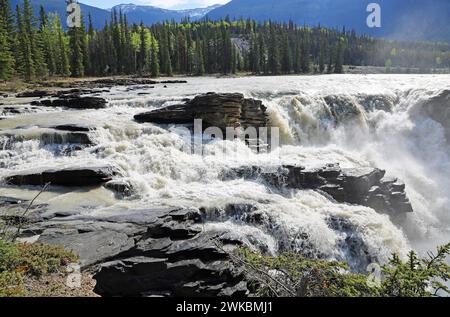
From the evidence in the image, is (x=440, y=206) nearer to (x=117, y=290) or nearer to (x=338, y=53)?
(x=117, y=290)

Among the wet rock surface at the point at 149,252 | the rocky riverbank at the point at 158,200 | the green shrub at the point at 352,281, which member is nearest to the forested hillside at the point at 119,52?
the rocky riverbank at the point at 158,200

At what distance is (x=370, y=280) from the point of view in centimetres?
562

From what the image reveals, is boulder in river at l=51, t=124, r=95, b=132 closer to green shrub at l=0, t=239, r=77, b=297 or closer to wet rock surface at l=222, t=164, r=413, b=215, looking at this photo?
wet rock surface at l=222, t=164, r=413, b=215

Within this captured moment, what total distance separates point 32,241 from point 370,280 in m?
9.57

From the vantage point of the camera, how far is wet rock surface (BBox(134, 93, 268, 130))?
25.7m

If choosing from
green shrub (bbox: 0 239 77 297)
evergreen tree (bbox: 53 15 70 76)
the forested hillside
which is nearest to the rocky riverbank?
green shrub (bbox: 0 239 77 297)

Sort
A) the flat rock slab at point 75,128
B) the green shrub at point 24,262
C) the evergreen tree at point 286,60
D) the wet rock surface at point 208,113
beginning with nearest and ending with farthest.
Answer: the green shrub at point 24,262
the flat rock slab at point 75,128
the wet rock surface at point 208,113
the evergreen tree at point 286,60

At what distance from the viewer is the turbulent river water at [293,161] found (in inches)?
599

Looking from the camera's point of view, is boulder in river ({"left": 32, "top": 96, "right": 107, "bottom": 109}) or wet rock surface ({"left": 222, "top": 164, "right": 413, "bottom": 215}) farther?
boulder in river ({"left": 32, "top": 96, "right": 107, "bottom": 109})

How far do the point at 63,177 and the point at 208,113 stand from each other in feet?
37.0

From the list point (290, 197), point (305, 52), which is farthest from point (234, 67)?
point (290, 197)

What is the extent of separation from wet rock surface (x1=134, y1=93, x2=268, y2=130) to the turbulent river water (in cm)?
149

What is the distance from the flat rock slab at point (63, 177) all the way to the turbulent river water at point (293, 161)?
0.54 metres

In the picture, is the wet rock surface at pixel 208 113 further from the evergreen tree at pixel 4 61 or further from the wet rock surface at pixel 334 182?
the evergreen tree at pixel 4 61
